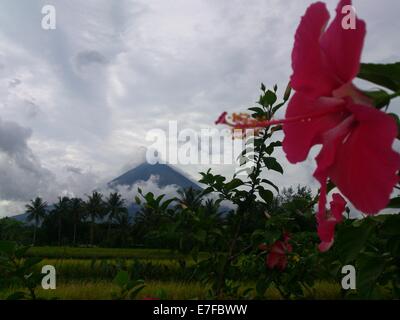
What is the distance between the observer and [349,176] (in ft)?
1.70

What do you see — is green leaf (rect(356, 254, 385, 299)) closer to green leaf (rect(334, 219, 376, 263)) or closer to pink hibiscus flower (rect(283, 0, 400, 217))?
green leaf (rect(334, 219, 376, 263))

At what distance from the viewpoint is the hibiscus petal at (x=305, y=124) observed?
0.57 metres

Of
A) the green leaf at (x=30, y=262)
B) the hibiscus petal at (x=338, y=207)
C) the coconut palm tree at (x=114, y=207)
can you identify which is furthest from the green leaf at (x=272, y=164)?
the coconut palm tree at (x=114, y=207)

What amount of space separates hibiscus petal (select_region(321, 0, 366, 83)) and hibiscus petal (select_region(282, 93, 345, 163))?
41 millimetres

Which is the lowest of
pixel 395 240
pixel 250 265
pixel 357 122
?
pixel 250 265

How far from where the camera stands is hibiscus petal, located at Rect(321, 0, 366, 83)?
0.52m

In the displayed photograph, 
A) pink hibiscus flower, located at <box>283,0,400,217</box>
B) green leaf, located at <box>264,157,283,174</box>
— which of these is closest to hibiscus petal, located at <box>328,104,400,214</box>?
pink hibiscus flower, located at <box>283,0,400,217</box>

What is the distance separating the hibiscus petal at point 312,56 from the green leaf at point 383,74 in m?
0.04

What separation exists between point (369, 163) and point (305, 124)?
135mm

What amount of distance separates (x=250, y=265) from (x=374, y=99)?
2256 millimetres

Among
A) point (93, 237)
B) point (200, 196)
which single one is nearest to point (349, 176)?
point (200, 196)

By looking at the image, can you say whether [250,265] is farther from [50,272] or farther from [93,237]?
[93,237]

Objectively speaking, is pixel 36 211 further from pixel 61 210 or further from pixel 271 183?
pixel 271 183

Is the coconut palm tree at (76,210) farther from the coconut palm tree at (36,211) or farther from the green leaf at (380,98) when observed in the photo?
the green leaf at (380,98)
